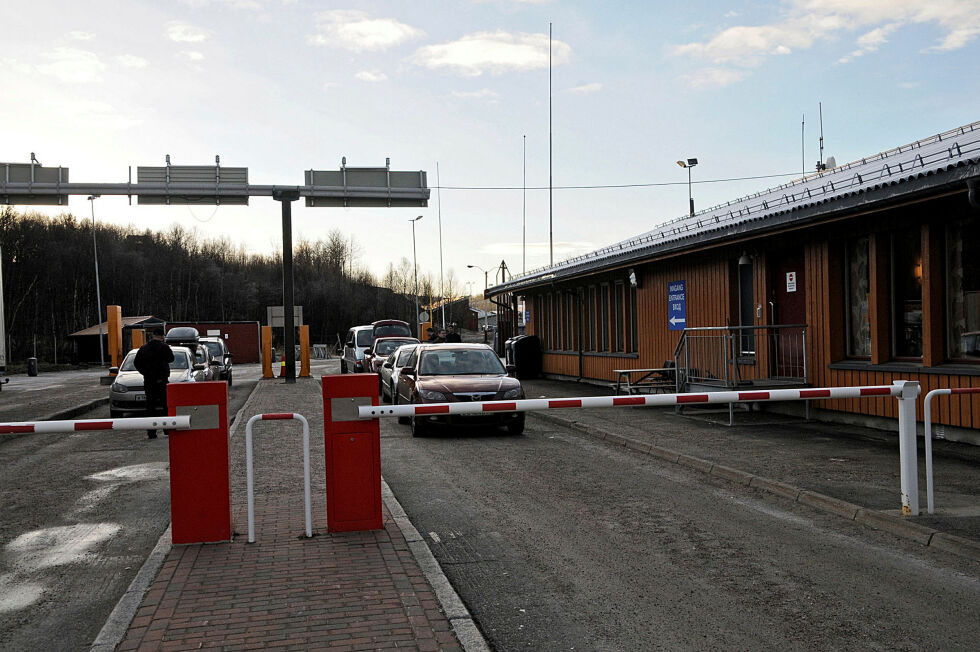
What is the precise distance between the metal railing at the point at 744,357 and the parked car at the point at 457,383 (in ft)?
11.5

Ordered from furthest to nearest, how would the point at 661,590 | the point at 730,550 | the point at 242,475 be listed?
the point at 242,475 < the point at 730,550 < the point at 661,590

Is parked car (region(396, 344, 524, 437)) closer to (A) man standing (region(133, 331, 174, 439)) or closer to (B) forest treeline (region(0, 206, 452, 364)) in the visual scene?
(A) man standing (region(133, 331, 174, 439))

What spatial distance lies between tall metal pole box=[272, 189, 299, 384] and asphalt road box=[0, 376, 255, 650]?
54.6 ft

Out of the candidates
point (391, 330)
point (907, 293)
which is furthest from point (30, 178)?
point (907, 293)

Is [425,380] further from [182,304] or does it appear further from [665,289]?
[182,304]

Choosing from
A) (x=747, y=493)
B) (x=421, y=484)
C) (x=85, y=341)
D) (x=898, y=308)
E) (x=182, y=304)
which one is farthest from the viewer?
(x=182, y=304)

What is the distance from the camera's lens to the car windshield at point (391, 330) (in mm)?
33469

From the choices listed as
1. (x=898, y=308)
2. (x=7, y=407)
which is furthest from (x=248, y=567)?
(x=7, y=407)

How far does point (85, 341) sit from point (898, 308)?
58779 millimetres

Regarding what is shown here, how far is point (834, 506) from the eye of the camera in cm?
752

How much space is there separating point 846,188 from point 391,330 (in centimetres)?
2249

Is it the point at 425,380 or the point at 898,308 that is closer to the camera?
the point at 898,308

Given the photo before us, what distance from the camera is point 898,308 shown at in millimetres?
12438

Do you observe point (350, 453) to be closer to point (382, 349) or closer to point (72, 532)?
point (72, 532)
